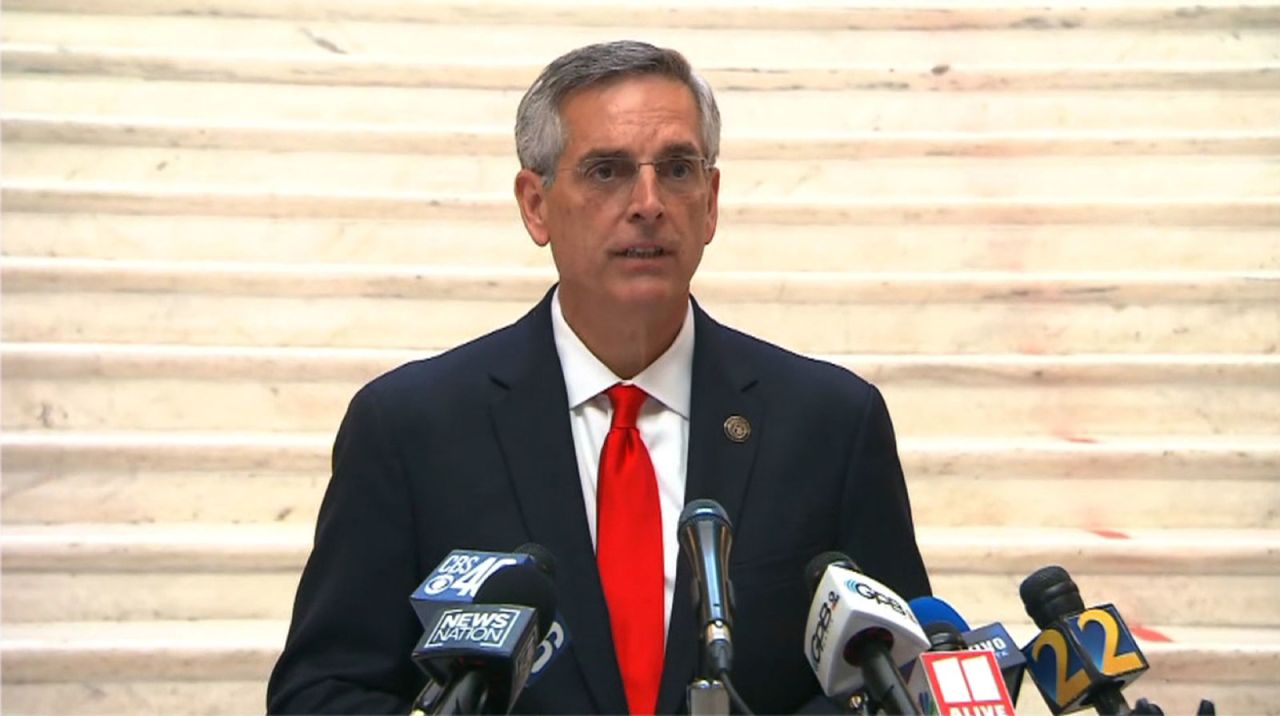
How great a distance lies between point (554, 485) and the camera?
2400 mm

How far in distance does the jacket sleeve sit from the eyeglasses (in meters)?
0.45

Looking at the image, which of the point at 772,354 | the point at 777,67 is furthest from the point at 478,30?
the point at 772,354

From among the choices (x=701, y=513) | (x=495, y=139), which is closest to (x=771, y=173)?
(x=495, y=139)

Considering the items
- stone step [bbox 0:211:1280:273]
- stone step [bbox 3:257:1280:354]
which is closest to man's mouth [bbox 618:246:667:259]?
stone step [bbox 3:257:1280:354]

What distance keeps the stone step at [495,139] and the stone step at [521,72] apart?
0.70 ft

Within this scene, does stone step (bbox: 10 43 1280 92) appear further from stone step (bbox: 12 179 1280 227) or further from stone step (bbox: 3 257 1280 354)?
stone step (bbox: 3 257 1280 354)

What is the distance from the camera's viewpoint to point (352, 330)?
Result: 483cm

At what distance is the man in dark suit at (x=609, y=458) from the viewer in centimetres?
229

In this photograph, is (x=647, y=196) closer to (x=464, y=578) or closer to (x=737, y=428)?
(x=737, y=428)

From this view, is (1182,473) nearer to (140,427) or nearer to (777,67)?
Answer: (777,67)

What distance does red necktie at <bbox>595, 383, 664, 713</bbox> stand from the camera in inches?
90.4

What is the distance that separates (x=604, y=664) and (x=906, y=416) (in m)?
2.60

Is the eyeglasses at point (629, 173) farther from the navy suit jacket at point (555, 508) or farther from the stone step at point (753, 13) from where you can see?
the stone step at point (753, 13)

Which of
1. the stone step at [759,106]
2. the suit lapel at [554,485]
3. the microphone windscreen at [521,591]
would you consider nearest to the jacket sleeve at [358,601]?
the suit lapel at [554,485]
